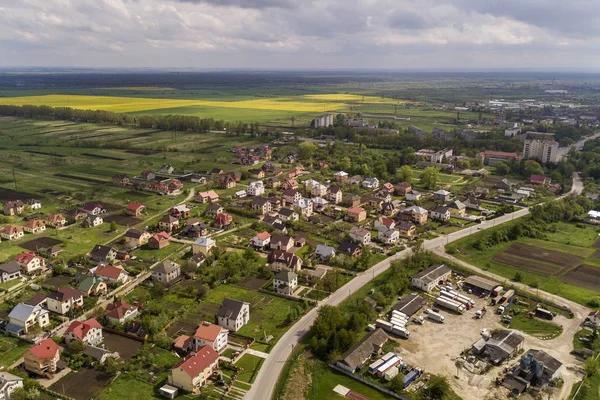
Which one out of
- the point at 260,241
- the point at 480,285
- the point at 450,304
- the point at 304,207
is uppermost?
the point at 304,207

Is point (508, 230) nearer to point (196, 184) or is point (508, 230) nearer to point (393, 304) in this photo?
point (393, 304)

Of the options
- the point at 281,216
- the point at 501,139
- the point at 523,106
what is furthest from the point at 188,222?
the point at 523,106

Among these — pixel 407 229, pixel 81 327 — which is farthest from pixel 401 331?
pixel 81 327

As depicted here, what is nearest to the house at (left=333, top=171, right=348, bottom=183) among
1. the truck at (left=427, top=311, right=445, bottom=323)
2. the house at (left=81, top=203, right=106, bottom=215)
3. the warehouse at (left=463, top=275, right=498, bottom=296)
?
the house at (left=81, top=203, right=106, bottom=215)

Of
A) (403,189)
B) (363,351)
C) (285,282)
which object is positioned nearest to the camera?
(363,351)

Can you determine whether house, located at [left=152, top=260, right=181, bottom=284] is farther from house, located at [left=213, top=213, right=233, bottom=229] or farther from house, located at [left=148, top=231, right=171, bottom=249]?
house, located at [left=213, top=213, right=233, bottom=229]

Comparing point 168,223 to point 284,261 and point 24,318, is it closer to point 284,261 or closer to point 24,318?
point 284,261

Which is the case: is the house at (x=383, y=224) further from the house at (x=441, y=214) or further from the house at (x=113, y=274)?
the house at (x=113, y=274)
